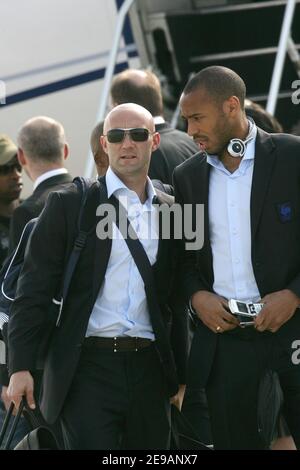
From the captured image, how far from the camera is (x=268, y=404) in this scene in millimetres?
4504

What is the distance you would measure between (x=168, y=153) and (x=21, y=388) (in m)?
1.79

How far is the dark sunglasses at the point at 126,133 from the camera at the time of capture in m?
4.61

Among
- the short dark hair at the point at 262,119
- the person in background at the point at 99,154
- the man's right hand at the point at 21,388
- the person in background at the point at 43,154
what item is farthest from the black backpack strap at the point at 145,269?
the short dark hair at the point at 262,119

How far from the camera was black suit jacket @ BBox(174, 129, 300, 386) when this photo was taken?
14.9 feet

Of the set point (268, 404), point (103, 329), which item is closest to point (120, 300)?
point (103, 329)

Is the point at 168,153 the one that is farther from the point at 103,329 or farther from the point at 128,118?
the point at 103,329

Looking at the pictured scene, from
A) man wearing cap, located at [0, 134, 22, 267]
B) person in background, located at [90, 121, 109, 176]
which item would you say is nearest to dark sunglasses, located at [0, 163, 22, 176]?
man wearing cap, located at [0, 134, 22, 267]

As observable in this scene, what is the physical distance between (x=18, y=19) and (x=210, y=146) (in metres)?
4.46

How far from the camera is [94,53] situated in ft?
29.0

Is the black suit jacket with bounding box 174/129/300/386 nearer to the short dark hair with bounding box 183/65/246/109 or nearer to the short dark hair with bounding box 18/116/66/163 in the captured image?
the short dark hair with bounding box 183/65/246/109

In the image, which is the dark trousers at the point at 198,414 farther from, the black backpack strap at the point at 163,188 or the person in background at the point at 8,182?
the person in background at the point at 8,182
